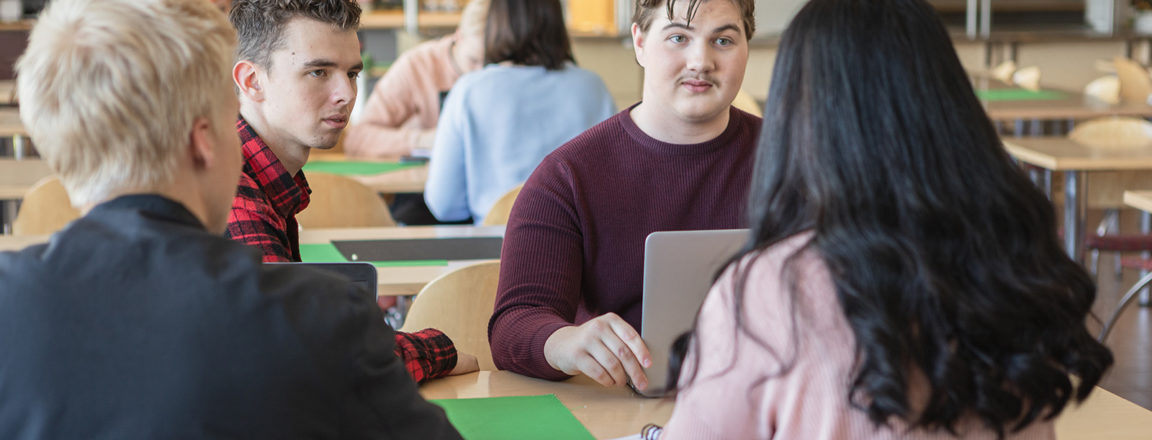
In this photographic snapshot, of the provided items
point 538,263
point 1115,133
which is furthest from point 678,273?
point 1115,133

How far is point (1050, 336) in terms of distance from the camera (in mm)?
992

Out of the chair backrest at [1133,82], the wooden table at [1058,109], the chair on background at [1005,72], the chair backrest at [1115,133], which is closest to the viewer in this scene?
the chair backrest at [1115,133]

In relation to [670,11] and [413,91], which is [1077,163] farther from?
[670,11]

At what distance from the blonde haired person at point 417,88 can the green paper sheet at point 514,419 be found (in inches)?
113

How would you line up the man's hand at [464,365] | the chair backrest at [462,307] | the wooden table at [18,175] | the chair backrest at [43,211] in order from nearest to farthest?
1. the man's hand at [464,365]
2. the chair backrest at [462,307]
3. the chair backrest at [43,211]
4. the wooden table at [18,175]

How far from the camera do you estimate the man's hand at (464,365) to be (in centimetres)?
171

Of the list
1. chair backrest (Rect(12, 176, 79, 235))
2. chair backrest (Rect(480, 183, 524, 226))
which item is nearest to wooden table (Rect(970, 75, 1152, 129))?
chair backrest (Rect(480, 183, 524, 226))

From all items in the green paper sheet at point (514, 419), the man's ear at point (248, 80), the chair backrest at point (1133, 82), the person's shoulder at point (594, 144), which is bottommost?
the chair backrest at point (1133, 82)

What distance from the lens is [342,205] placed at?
10.6ft

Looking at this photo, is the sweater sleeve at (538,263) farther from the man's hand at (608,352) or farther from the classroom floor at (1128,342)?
the classroom floor at (1128,342)

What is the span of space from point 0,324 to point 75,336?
0.06 m

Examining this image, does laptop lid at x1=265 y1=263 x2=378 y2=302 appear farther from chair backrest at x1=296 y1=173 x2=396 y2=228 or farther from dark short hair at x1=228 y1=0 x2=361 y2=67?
chair backrest at x1=296 y1=173 x2=396 y2=228

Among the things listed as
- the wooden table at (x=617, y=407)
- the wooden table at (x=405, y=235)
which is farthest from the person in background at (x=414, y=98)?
the wooden table at (x=617, y=407)

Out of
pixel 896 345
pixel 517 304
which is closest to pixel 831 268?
pixel 896 345
